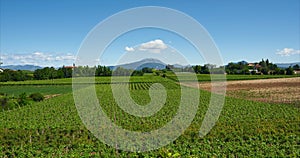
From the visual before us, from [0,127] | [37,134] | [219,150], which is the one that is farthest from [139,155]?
[0,127]

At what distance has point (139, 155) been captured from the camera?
1138cm

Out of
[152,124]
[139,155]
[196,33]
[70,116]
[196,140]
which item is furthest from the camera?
[70,116]

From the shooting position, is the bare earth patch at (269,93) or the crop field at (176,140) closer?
the crop field at (176,140)

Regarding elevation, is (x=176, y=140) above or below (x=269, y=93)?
below

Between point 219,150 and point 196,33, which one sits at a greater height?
point 196,33

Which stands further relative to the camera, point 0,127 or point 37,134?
point 0,127

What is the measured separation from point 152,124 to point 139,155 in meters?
7.50

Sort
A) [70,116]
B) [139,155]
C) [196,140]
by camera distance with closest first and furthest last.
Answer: [139,155]
[196,140]
[70,116]

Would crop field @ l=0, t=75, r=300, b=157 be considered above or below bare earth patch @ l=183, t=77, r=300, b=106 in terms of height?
below

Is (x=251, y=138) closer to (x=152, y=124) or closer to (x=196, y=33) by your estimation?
(x=152, y=124)

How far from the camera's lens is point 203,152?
11547mm

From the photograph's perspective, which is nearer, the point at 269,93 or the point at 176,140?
the point at 176,140

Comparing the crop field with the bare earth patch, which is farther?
the bare earth patch

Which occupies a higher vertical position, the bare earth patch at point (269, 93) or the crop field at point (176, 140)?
the bare earth patch at point (269, 93)
